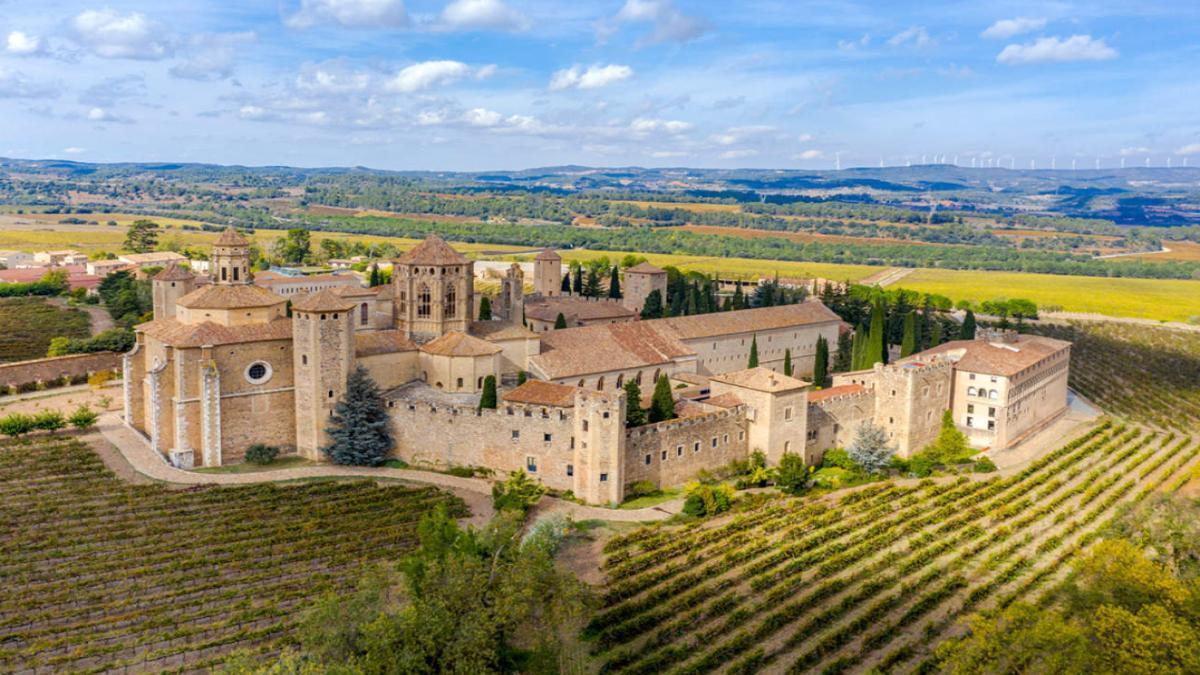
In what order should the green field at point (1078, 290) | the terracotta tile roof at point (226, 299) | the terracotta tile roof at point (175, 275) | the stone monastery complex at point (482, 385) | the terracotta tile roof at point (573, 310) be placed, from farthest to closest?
the green field at point (1078, 290)
the terracotta tile roof at point (573, 310)
the terracotta tile roof at point (175, 275)
the terracotta tile roof at point (226, 299)
the stone monastery complex at point (482, 385)

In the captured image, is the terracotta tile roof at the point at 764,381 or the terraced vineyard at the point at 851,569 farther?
the terracotta tile roof at the point at 764,381

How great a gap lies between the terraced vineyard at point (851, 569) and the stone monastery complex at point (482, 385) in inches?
157

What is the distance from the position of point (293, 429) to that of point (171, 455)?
4.73 meters

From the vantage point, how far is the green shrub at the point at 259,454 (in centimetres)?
4044

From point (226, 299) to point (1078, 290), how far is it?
347 ft

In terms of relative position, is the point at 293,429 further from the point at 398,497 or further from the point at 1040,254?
the point at 1040,254

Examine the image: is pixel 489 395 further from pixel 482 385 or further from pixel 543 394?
pixel 482 385

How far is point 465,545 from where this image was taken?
2730 cm

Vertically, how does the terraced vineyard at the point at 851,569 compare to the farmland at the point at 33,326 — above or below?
below

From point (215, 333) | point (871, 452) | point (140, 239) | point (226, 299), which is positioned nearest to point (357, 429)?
point (215, 333)

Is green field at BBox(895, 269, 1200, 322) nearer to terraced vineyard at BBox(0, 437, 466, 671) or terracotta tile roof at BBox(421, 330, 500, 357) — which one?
terracotta tile roof at BBox(421, 330, 500, 357)

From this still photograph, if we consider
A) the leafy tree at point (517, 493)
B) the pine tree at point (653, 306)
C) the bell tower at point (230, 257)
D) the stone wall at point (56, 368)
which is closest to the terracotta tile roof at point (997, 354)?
the pine tree at point (653, 306)

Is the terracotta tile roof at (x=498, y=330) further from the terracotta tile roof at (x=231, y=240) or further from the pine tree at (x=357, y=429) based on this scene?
the terracotta tile roof at (x=231, y=240)

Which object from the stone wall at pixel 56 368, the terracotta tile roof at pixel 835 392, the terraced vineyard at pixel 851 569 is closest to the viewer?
the terraced vineyard at pixel 851 569
